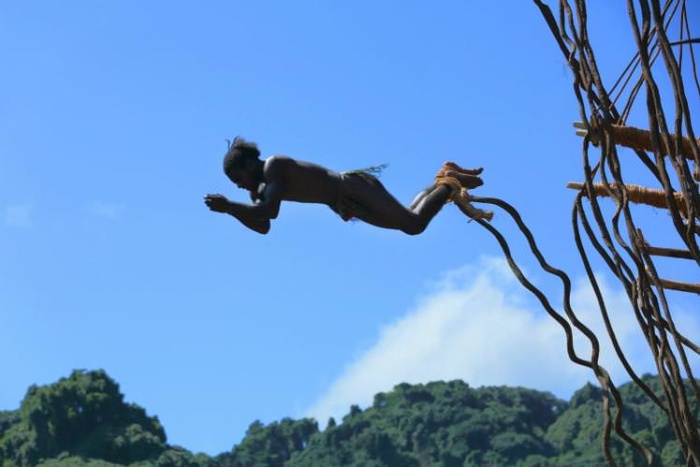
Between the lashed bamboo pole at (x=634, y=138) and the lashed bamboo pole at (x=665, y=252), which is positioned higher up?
the lashed bamboo pole at (x=634, y=138)

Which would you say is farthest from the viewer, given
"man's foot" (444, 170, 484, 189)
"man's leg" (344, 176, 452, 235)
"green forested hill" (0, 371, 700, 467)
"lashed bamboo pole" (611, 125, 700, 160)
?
"green forested hill" (0, 371, 700, 467)

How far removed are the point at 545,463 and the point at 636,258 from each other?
171ft

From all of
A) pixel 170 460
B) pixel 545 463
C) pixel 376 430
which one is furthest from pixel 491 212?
pixel 376 430

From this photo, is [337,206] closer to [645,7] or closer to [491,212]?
[491,212]

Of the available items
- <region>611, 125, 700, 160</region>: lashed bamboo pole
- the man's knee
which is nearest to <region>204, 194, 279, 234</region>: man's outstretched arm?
the man's knee

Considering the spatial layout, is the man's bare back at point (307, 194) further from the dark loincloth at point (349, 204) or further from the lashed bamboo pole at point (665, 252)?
the lashed bamboo pole at point (665, 252)

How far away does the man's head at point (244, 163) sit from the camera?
6.42 meters

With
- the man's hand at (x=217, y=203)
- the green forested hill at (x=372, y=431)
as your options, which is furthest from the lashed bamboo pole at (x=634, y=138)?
the green forested hill at (x=372, y=431)

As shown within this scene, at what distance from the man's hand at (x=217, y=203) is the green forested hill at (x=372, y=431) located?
4396 centimetres

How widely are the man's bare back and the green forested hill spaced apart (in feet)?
140

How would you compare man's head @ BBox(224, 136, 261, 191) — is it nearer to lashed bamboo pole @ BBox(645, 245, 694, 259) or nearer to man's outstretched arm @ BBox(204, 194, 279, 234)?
man's outstretched arm @ BBox(204, 194, 279, 234)

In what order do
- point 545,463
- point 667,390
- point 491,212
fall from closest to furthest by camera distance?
point 667,390, point 491,212, point 545,463

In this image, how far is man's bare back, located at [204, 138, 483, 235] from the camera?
244 inches

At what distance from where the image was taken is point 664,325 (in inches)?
225
